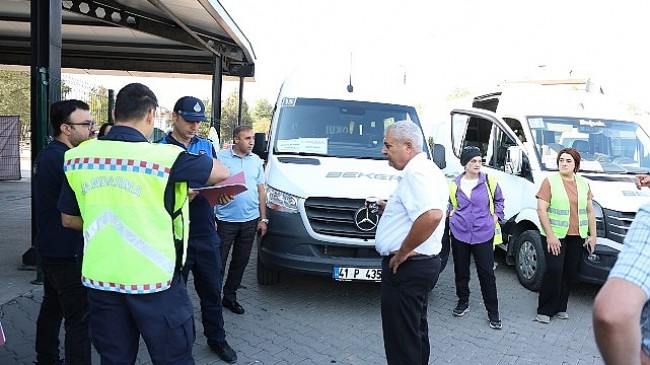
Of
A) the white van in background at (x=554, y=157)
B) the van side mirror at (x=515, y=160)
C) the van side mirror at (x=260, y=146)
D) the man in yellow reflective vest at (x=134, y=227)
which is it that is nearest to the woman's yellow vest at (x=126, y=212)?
the man in yellow reflective vest at (x=134, y=227)

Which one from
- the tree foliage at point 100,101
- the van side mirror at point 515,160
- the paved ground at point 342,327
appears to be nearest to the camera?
the paved ground at point 342,327

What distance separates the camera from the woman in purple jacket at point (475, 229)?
4977 millimetres

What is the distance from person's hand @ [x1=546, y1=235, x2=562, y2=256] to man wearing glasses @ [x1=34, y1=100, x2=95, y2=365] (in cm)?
402

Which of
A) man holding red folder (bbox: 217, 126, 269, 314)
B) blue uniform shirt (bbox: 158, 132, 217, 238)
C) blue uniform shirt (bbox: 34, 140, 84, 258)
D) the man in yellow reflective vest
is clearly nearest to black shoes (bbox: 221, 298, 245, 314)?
man holding red folder (bbox: 217, 126, 269, 314)

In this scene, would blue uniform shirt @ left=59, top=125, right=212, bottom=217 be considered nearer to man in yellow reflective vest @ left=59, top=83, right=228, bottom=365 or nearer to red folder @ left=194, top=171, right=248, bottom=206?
man in yellow reflective vest @ left=59, top=83, right=228, bottom=365

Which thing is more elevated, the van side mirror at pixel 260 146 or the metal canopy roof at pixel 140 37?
the metal canopy roof at pixel 140 37

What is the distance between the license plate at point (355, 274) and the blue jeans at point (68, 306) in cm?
238

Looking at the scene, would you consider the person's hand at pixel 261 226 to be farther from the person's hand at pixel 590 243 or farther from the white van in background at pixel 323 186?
the person's hand at pixel 590 243

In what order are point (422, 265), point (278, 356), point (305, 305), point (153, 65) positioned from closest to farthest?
point (422, 265), point (278, 356), point (305, 305), point (153, 65)

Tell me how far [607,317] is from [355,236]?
12.3ft

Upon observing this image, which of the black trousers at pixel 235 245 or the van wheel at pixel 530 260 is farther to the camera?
the van wheel at pixel 530 260

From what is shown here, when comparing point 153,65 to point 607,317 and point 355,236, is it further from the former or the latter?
point 607,317

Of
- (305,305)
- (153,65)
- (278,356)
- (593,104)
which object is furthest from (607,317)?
(153,65)

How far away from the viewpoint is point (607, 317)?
1247 millimetres
